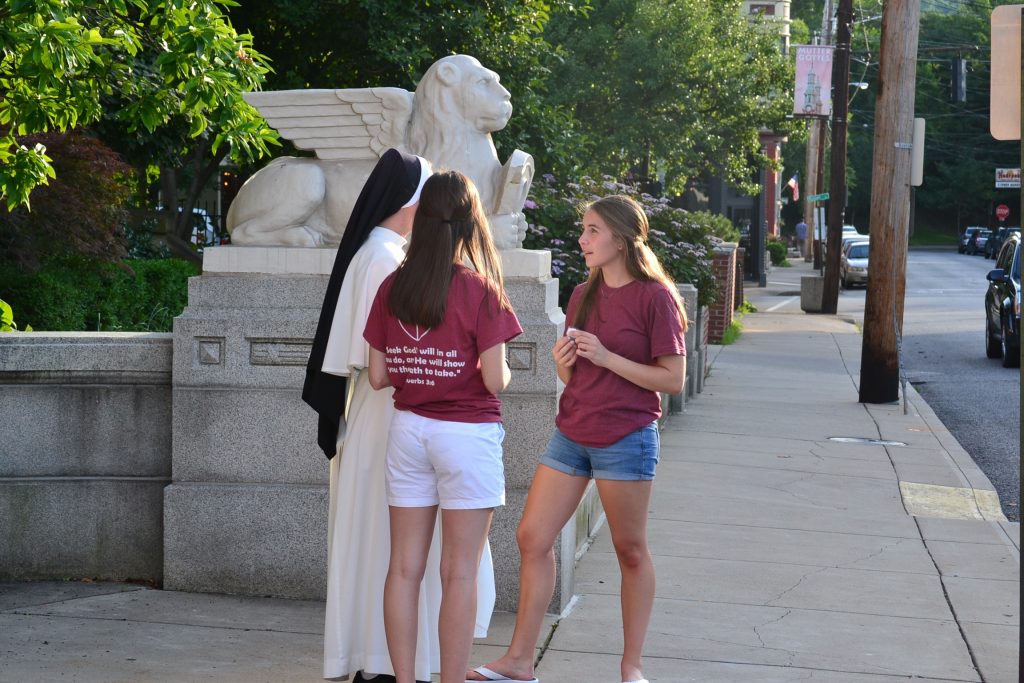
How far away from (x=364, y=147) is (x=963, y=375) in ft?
43.2

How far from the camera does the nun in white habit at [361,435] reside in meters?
4.43

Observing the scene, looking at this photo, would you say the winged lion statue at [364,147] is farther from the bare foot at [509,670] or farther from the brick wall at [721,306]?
the brick wall at [721,306]

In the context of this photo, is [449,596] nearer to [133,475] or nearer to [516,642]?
[516,642]

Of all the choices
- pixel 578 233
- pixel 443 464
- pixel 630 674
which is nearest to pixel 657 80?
pixel 578 233

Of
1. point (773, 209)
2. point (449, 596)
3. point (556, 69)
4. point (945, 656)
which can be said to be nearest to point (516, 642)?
point (449, 596)

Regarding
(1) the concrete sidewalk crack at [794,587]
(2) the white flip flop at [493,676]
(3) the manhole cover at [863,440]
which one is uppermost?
(2) the white flip flop at [493,676]

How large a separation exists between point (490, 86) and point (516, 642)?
8.39ft

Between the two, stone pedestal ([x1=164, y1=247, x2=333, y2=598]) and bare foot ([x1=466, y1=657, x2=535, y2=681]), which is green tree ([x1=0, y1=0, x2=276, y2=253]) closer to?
stone pedestal ([x1=164, y1=247, x2=333, y2=598])

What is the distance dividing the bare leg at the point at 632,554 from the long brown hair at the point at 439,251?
0.90m

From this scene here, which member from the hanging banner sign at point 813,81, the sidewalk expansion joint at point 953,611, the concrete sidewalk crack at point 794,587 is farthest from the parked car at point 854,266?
the concrete sidewalk crack at point 794,587

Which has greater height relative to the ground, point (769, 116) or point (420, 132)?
point (769, 116)

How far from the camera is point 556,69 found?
81.9 ft

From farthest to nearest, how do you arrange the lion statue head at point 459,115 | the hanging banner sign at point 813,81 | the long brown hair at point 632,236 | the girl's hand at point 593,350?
the hanging banner sign at point 813,81, the lion statue head at point 459,115, the long brown hair at point 632,236, the girl's hand at point 593,350

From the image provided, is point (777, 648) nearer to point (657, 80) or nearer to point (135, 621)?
point (135, 621)
